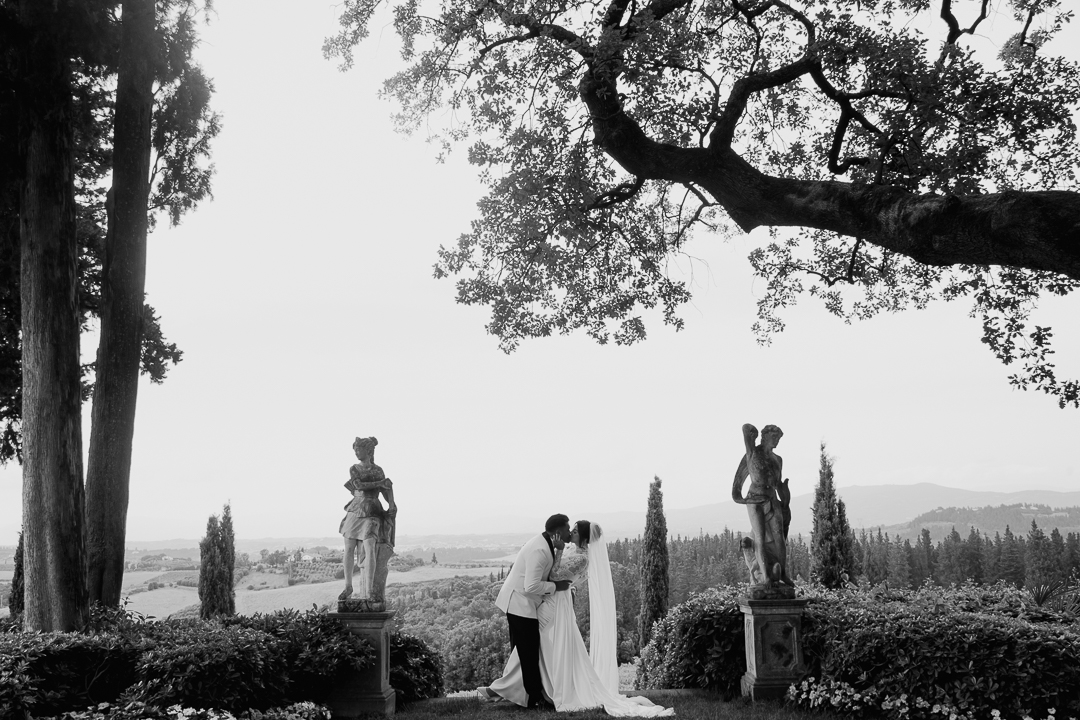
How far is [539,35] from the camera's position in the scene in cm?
980

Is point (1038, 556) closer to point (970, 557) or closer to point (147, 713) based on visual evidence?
point (970, 557)

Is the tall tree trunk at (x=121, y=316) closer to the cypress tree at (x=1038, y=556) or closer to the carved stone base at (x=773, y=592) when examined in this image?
the carved stone base at (x=773, y=592)

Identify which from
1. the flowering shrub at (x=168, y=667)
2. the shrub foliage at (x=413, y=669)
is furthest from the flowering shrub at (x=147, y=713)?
the shrub foliage at (x=413, y=669)

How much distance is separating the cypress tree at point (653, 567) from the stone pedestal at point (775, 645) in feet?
31.1

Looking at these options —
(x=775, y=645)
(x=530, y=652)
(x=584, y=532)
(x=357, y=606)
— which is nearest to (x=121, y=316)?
(x=357, y=606)

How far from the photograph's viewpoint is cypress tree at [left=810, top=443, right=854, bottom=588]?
717 inches

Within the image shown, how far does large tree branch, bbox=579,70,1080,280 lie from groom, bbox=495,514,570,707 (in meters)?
4.22

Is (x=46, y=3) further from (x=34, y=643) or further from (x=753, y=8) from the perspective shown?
(x=753, y=8)

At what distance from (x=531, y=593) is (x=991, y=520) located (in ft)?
65.2

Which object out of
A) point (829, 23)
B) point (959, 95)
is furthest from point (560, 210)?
point (959, 95)

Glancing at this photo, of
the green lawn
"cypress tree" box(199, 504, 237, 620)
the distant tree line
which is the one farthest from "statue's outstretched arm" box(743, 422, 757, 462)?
"cypress tree" box(199, 504, 237, 620)

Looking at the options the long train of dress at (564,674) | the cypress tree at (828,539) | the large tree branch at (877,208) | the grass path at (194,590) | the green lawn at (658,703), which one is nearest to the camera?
the large tree branch at (877,208)

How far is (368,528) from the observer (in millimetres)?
7641

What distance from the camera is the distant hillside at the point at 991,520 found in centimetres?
2023
